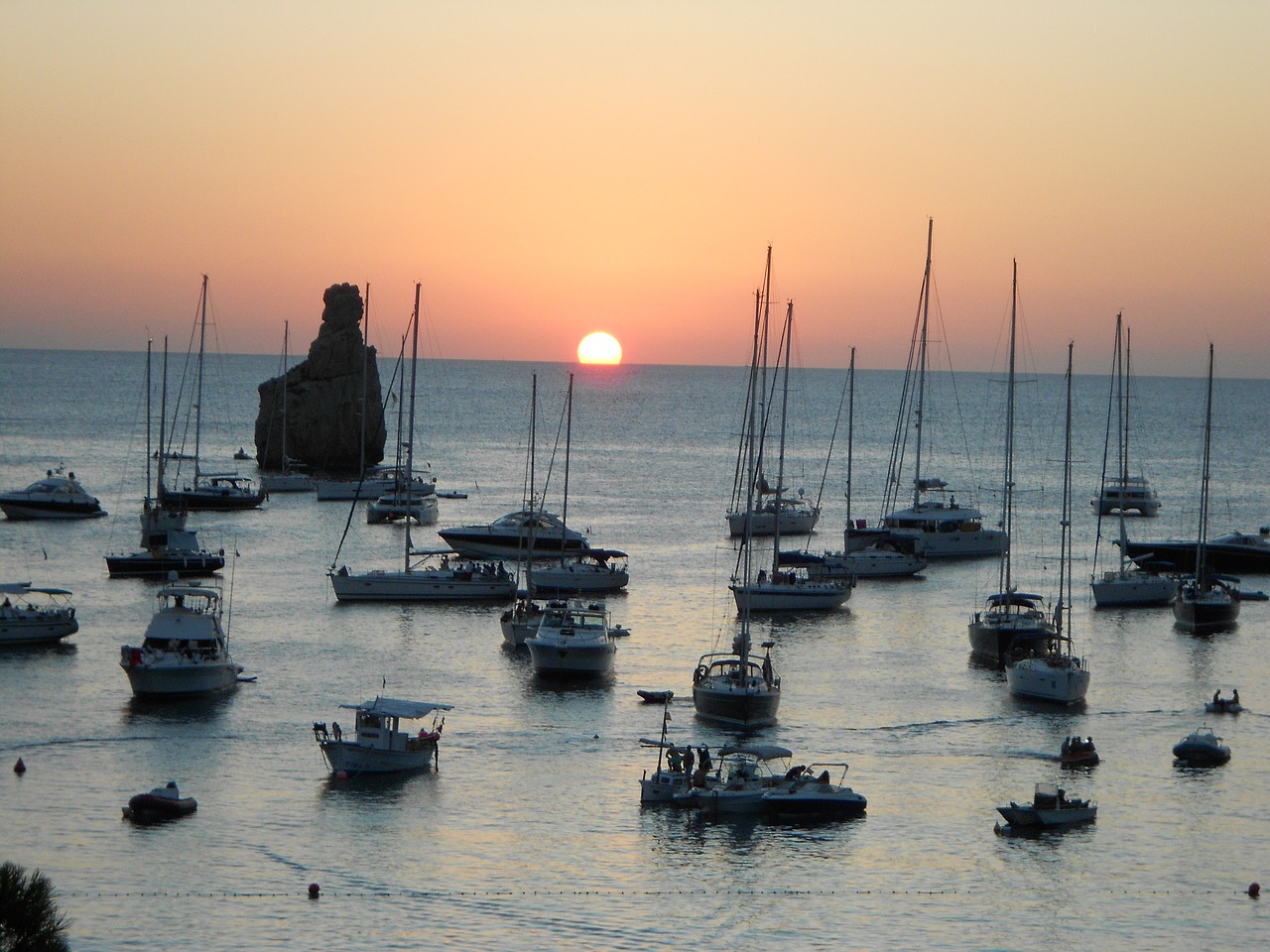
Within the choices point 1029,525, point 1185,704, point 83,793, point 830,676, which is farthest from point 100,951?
point 1029,525

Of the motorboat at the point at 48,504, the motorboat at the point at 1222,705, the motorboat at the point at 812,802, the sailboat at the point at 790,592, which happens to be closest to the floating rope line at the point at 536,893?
the motorboat at the point at 812,802

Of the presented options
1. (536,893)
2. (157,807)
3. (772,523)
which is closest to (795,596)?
(772,523)

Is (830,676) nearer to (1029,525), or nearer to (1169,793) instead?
(1169,793)

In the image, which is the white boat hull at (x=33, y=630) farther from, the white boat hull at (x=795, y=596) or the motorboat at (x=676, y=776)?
the white boat hull at (x=795, y=596)

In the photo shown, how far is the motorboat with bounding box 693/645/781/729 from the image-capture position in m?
46.9

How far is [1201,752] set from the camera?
44656 millimetres

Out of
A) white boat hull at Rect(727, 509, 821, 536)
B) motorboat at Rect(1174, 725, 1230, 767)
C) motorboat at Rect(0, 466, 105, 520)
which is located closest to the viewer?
motorboat at Rect(1174, 725, 1230, 767)

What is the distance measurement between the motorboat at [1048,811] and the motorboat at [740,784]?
5.19m

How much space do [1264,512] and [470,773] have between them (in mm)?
92473

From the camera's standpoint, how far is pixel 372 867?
35281mm

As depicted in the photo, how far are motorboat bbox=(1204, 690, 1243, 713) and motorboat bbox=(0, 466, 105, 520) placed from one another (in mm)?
67185

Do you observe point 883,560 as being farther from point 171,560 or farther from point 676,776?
point 676,776

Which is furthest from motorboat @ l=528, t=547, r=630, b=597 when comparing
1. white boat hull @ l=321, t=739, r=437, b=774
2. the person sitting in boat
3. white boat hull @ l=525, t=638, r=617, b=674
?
the person sitting in boat

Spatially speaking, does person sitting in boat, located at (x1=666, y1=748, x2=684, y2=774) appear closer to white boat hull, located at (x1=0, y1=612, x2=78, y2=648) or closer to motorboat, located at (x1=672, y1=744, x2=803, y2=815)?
motorboat, located at (x1=672, y1=744, x2=803, y2=815)
